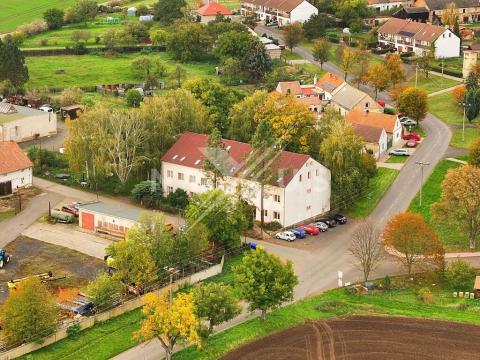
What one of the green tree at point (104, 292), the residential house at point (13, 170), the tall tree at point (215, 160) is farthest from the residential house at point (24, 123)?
the green tree at point (104, 292)

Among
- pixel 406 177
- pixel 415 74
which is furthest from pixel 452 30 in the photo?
pixel 406 177

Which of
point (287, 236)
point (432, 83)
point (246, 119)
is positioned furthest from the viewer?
point (432, 83)

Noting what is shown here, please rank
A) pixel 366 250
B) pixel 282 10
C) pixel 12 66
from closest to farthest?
pixel 366 250, pixel 12 66, pixel 282 10

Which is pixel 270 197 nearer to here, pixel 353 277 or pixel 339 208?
pixel 339 208

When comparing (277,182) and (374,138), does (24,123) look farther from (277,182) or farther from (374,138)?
(374,138)

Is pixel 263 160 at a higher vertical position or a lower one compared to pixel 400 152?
higher

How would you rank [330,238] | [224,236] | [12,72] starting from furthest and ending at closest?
[12,72], [330,238], [224,236]

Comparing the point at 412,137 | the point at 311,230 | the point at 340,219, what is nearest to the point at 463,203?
the point at 340,219
